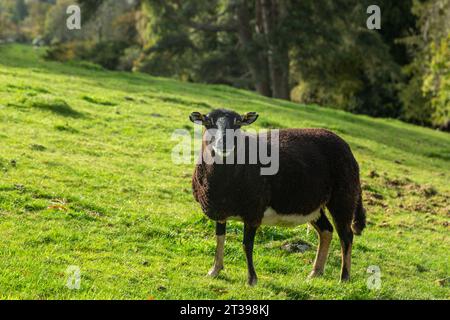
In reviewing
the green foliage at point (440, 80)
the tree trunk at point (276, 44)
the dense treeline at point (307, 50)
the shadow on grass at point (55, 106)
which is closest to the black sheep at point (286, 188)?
the shadow on grass at point (55, 106)

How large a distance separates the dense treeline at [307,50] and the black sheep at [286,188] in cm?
2750

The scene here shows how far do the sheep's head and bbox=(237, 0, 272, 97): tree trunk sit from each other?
3241 cm

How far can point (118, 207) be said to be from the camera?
12758mm

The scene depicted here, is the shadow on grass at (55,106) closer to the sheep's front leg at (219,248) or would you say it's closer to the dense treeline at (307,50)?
the sheep's front leg at (219,248)

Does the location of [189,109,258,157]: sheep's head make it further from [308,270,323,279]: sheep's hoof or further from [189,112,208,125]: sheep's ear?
[308,270,323,279]: sheep's hoof

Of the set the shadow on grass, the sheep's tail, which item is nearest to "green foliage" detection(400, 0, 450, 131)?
the shadow on grass

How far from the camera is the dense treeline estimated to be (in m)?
38.5

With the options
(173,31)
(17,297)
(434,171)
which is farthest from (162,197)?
(173,31)

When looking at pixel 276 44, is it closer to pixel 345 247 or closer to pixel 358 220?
pixel 358 220

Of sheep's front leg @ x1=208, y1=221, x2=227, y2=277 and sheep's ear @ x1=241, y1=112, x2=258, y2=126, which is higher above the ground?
sheep's ear @ x1=241, y1=112, x2=258, y2=126

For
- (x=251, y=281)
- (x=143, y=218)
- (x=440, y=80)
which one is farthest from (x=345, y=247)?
(x=440, y=80)

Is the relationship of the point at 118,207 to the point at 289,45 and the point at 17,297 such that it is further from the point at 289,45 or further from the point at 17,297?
the point at 289,45

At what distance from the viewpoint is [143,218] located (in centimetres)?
1223
